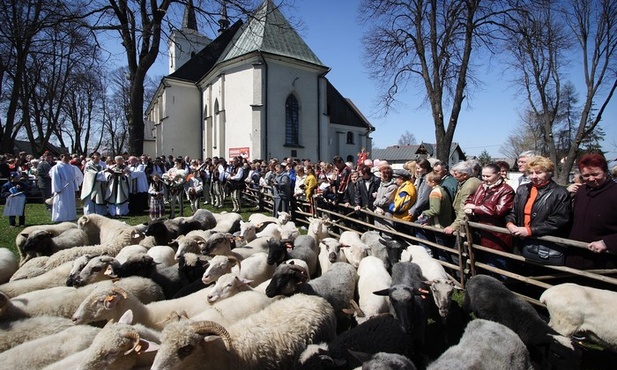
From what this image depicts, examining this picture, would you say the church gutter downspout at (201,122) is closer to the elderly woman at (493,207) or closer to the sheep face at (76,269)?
the sheep face at (76,269)

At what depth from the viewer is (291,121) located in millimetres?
29922

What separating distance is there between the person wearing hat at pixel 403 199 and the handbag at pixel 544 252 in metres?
2.20

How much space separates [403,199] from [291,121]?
24718 mm

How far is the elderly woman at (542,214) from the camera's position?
3.81 meters

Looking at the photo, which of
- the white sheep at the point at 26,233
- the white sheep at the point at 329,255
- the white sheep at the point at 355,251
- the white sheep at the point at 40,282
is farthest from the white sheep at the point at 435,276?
the white sheep at the point at 26,233

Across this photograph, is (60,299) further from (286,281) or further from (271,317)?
(286,281)

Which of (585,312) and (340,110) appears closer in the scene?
(585,312)

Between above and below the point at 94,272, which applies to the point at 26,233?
→ above

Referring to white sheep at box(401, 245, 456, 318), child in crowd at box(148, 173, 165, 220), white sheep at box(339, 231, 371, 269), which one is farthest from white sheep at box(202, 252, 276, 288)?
child in crowd at box(148, 173, 165, 220)

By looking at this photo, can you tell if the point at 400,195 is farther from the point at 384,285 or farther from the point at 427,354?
the point at 427,354

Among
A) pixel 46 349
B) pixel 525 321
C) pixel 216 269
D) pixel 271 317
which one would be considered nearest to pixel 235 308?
pixel 271 317

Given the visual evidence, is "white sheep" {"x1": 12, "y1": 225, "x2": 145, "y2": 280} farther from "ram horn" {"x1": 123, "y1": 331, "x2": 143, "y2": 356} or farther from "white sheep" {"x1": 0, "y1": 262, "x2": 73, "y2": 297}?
"ram horn" {"x1": 123, "y1": 331, "x2": 143, "y2": 356}

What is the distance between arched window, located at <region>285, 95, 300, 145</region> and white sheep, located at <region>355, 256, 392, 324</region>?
82.3ft

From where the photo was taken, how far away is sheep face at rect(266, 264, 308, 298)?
395 cm
